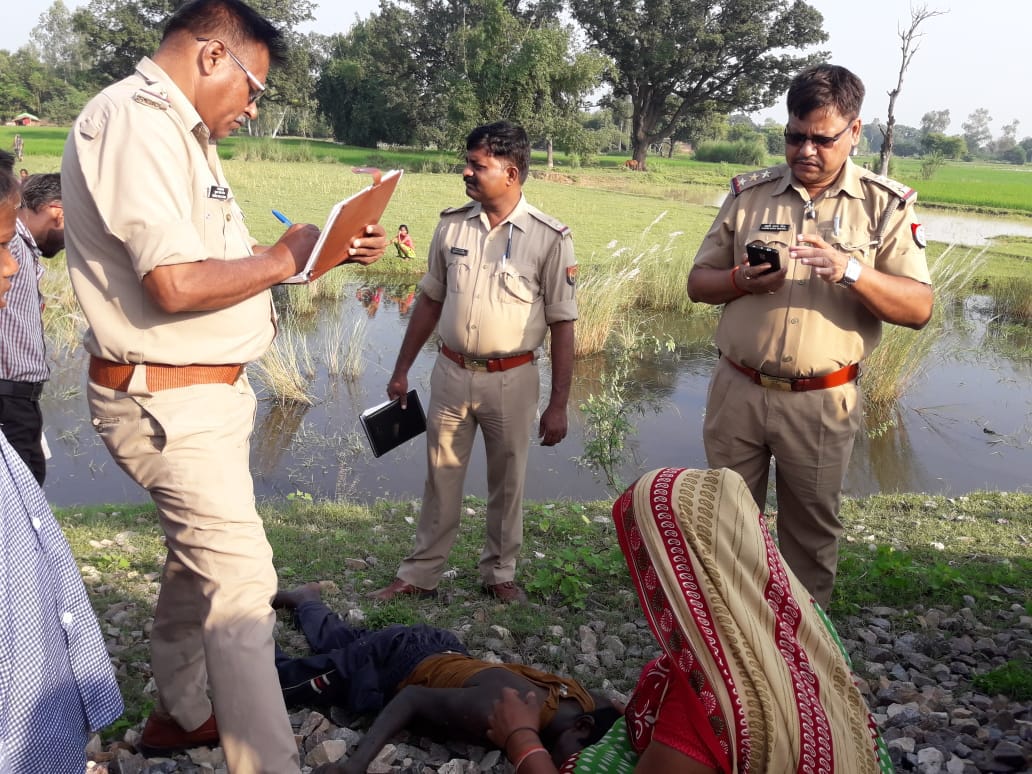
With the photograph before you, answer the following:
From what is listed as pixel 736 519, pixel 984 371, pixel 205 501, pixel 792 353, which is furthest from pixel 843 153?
pixel 984 371

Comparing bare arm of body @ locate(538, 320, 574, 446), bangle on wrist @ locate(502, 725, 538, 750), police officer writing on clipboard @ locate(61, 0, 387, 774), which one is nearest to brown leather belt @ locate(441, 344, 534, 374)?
bare arm of body @ locate(538, 320, 574, 446)

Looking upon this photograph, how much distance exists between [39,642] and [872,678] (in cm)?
297

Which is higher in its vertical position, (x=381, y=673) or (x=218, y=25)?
(x=218, y=25)

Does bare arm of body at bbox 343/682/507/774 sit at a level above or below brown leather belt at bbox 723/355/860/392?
below

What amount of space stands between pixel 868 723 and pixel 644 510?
2.56 feet

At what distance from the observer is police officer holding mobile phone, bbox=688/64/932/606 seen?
121 inches

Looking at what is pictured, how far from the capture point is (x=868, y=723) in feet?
6.61

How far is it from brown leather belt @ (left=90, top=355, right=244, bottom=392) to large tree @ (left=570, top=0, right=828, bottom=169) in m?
42.3

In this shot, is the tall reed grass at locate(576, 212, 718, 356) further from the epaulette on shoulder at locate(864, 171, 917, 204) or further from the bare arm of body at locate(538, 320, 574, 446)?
the epaulette on shoulder at locate(864, 171, 917, 204)

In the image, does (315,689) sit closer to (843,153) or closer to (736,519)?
(736,519)

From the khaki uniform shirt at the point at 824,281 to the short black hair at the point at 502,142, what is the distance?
45.8 inches

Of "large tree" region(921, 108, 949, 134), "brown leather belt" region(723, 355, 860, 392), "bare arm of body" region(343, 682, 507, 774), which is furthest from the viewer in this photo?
"large tree" region(921, 108, 949, 134)

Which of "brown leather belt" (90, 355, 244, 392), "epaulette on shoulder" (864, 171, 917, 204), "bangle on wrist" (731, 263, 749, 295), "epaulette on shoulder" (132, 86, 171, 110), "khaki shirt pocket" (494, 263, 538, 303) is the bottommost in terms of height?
"brown leather belt" (90, 355, 244, 392)

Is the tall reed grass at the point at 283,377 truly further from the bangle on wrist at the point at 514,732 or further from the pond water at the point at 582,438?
the bangle on wrist at the point at 514,732
